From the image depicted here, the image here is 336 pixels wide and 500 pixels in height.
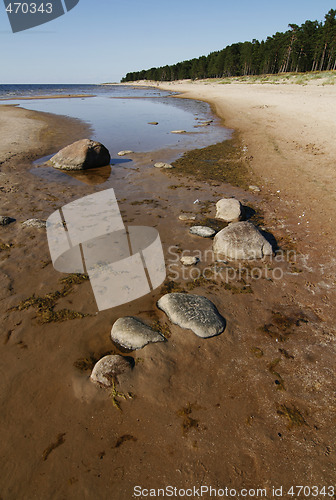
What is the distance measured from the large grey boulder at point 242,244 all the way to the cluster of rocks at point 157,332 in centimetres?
158

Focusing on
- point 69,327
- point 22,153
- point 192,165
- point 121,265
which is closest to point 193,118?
point 192,165

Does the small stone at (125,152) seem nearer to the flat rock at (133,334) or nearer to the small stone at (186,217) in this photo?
the small stone at (186,217)

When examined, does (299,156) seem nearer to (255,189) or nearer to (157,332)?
(255,189)

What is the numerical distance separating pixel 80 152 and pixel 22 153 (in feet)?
12.2

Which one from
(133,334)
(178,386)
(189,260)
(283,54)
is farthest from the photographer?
(283,54)

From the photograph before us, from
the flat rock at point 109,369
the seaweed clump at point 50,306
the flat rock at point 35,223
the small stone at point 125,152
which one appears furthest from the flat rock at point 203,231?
the small stone at point 125,152

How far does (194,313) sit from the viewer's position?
401 cm

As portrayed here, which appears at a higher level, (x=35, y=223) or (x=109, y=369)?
(x=35, y=223)

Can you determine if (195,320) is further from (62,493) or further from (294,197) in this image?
(294,197)

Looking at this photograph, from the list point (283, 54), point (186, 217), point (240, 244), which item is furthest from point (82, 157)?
point (283, 54)

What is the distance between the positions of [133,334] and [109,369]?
1.95 ft

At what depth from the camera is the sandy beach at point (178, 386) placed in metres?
2.48

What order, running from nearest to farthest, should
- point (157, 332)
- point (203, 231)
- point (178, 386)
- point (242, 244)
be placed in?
point (178, 386) < point (157, 332) < point (242, 244) < point (203, 231)

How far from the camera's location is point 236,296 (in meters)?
4.58
